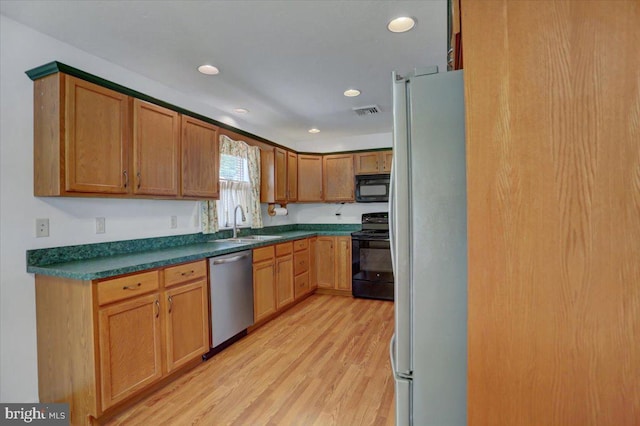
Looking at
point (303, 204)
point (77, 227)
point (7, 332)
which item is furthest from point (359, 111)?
point (7, 332)

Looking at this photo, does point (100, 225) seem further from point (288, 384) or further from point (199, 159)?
point (288, 384)

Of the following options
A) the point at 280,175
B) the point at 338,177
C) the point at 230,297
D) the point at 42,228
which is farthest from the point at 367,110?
the point at 42,228

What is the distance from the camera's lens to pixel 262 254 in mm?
3359

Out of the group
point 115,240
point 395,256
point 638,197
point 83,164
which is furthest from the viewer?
point 115,240

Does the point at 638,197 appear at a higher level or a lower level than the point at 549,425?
higher

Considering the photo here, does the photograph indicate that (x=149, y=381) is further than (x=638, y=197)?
Yes

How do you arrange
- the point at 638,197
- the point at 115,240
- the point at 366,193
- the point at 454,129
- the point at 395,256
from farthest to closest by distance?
the point at 366,193, the point at 115,240, the point at 395,256, the point at 454,129, the point at 638,197

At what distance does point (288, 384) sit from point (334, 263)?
245 cm

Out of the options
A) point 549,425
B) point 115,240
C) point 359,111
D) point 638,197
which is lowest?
point 549,425

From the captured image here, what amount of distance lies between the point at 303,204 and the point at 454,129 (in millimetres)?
4414

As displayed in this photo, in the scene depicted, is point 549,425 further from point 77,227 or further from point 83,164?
point 77,227

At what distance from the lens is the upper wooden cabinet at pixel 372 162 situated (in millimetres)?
4668

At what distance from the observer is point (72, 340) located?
5.94 ft

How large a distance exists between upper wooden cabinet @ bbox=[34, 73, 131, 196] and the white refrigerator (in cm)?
202
